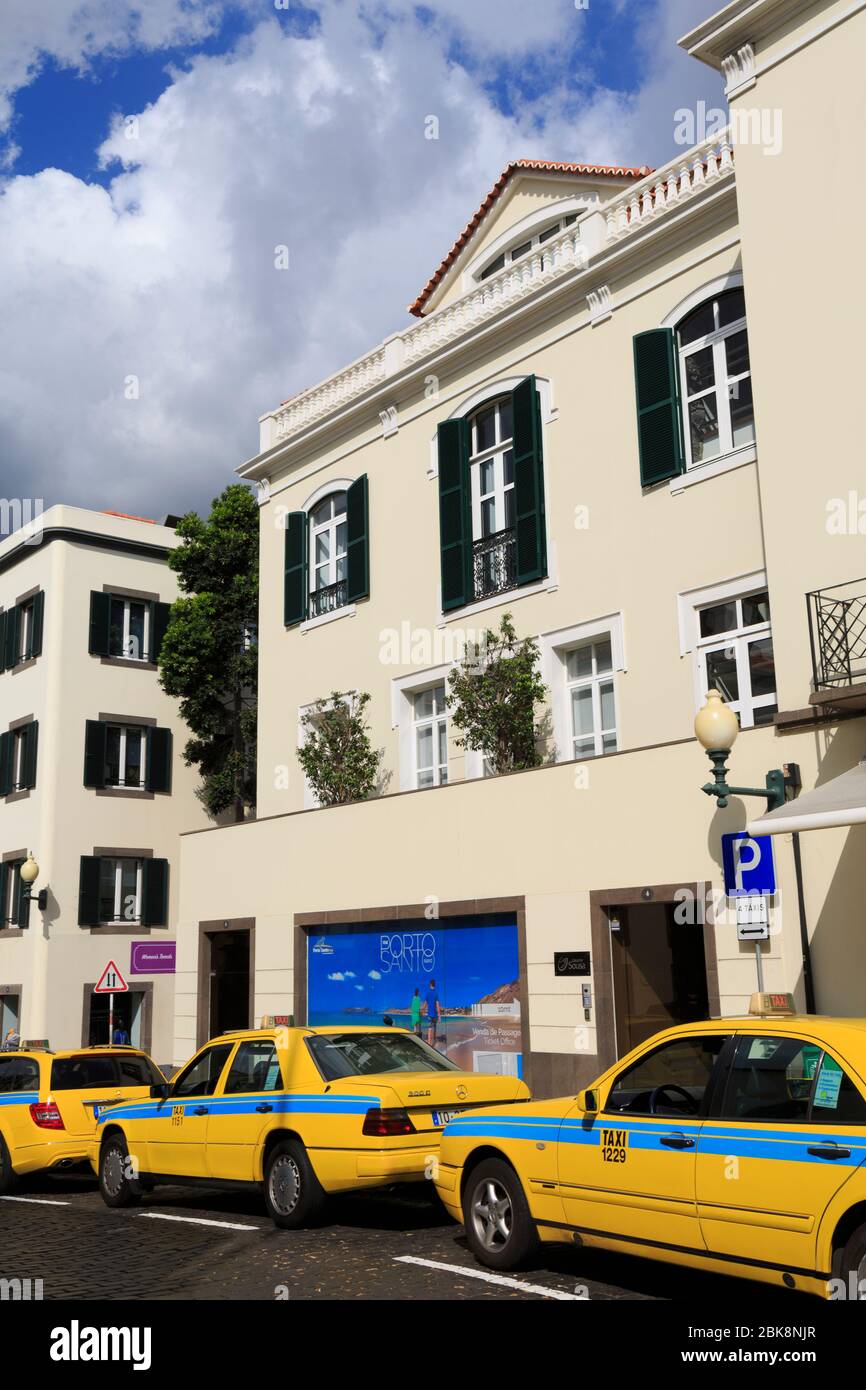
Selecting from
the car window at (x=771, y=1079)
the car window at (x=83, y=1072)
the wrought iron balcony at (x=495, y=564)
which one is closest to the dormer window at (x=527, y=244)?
the wrought iron balcony at (x=495, y=564)

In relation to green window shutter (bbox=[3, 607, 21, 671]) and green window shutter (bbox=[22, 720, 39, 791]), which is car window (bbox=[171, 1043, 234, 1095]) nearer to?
green window shutter (bbox=[22, 720, 39, 791])

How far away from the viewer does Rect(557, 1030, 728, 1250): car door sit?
7.39 metres

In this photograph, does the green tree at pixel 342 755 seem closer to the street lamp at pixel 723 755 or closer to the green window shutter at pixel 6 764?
the street lamp at pixel 723 755

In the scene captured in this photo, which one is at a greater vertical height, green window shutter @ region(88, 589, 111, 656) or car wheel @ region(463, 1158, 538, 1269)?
green window shutter @ region(88, 589, 111, 656)

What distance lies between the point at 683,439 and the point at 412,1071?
9284 mm

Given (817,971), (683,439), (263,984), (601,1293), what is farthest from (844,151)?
(263,984)

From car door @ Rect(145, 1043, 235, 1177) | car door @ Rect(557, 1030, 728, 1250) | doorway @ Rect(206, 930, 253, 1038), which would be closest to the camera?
car door @ Rect(557, 1030, 728, 1250)

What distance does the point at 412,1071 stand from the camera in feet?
36.9

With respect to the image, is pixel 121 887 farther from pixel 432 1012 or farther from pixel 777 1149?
pixel 777 1149

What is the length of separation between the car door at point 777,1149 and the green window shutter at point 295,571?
16846 mm

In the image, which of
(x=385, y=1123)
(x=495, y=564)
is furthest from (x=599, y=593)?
(x=385, y=1123)

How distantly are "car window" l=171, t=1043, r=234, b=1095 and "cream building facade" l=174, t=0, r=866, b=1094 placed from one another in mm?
5204

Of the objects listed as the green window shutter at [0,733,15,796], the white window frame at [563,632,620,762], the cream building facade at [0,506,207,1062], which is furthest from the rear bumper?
the green window shutter at [0,733,15,796]
